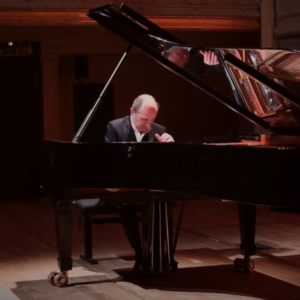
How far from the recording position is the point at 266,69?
4480 mm

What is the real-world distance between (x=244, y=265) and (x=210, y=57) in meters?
1.72

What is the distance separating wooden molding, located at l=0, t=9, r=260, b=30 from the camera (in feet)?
30.0

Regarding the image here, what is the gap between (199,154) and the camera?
4.42 m

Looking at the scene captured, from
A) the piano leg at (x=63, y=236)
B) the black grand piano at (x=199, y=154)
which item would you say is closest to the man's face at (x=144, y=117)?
the black grand piano at (x=199, y=154)

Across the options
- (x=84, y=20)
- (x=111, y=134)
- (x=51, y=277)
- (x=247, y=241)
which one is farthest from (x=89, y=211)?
(x=84, y=20)

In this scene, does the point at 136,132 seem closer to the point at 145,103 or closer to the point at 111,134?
the point at 111,134

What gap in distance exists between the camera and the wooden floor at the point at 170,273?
16.6ft

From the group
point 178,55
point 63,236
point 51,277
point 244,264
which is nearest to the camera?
point 178,55

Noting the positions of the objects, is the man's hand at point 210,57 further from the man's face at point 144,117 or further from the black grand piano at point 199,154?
the man's face at point 144,117

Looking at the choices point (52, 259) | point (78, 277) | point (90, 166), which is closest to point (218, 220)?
point (52, 259)

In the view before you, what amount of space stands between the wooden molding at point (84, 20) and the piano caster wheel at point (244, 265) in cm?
450

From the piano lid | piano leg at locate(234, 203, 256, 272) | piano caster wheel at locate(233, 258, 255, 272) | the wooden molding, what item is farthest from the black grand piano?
the wooden molding

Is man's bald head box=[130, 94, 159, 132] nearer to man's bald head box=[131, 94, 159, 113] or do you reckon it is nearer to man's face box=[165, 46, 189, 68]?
man's bald head box=[131, 94, 159, 113]

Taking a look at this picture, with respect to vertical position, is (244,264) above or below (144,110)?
below
